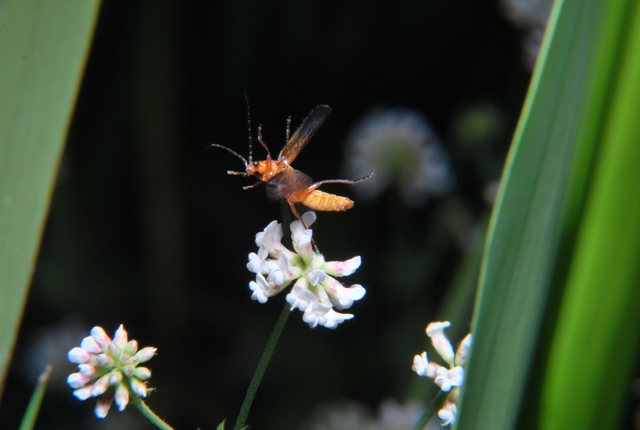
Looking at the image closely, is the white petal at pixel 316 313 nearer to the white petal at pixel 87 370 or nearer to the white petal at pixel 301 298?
the white petal at pixel 301 298

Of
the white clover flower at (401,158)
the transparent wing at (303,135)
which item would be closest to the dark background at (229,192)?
the white clover flower at (401,158)

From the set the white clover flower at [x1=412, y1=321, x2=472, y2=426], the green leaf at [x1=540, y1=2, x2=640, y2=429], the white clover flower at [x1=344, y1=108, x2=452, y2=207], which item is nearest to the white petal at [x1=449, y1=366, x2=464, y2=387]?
the white clover flower at [x1=412, y1=321, x2=472, y2=426]

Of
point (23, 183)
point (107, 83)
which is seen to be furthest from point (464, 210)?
point (23, 183)

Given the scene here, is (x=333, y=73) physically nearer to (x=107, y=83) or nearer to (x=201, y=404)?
(x=107, y=83)

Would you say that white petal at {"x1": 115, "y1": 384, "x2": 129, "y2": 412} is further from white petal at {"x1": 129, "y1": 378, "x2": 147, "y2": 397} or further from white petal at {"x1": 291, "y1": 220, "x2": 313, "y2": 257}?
white petal at {"x1": 291, "y1": 220, "x2": 313, "y2": 257}

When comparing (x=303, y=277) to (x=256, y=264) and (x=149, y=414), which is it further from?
(x=149, y=414)
